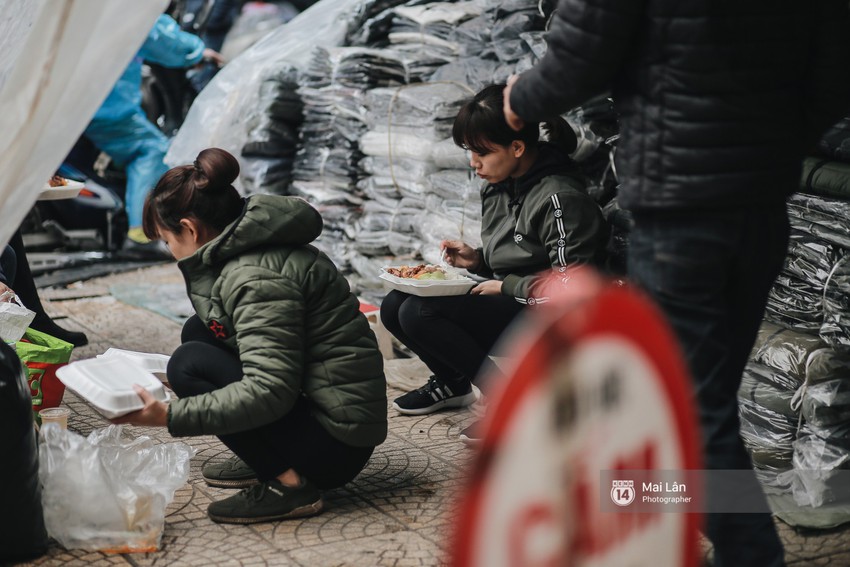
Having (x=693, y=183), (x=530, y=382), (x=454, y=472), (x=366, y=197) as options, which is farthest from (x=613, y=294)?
(x=366, y=197)

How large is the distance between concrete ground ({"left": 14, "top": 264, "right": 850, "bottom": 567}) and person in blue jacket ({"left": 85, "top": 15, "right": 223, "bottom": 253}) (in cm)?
361

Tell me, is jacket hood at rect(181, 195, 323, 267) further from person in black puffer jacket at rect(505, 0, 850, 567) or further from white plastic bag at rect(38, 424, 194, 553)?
person in black puffer jacket at rect(505, 0, 850, 567)

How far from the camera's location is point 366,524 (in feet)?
9.58

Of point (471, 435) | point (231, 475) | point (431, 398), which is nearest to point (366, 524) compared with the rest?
point (231, 475)

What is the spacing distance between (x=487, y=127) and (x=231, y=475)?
57.0 inches

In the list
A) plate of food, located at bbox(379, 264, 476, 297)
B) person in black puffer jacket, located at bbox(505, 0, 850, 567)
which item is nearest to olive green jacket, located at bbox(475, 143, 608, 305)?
plate of food, located at bbox(379, 264, 476, 297)

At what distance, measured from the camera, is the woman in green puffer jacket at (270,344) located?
2.69m

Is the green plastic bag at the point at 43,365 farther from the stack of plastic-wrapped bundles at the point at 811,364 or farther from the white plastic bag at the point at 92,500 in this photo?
the stack of plastic-wrapped bundles at the point at 811,364

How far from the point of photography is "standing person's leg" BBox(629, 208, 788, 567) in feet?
7.07

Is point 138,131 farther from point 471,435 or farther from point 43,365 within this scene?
point 471,435

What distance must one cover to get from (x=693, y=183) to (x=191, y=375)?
1.59 meters

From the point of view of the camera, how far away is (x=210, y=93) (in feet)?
21.2

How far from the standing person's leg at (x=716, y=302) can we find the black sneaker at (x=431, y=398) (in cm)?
185

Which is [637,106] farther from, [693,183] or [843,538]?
[843,538]
